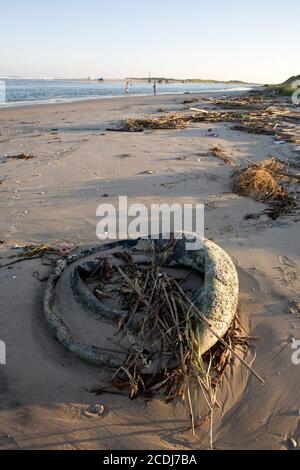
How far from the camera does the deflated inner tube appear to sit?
302 cm

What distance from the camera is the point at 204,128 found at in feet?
42.3

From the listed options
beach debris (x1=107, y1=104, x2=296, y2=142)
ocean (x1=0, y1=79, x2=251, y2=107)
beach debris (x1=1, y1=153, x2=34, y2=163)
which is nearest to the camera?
beach debris (x1=1, y1=153, x2=34, y2=163)

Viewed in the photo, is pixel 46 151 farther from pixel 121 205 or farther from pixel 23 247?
pixel 23 247

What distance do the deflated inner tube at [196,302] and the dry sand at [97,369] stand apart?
11 cm

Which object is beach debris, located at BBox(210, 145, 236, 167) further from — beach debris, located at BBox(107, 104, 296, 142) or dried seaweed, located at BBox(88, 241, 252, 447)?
dried seaweed, located at BBox(88, 241, 252, 447)

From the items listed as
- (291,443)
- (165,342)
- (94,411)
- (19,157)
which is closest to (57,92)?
(19,157)

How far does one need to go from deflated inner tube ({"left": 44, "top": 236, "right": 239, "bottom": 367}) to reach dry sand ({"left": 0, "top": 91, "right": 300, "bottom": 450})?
4.5 inches

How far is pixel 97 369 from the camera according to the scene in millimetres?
2990

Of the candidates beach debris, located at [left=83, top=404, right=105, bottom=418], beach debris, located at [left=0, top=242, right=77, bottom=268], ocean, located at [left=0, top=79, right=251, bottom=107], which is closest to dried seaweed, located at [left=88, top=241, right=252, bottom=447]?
beach debris, located at [left=83, top=404, right=105, bottom=418]

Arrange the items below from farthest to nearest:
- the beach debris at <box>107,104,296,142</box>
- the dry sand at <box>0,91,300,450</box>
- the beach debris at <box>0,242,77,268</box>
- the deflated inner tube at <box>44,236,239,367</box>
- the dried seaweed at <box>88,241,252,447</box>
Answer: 1. the beach debris at <box>107,104,296,142</box>
2. the beach debris at <box>0,242,77,268</box>
3. the deflated inner tube at <box>44,236,239,367</box>
4. the dried seaweed at <box>88,241,252,447</box>
5. the dry sand at <box>0,91,300,450</box>

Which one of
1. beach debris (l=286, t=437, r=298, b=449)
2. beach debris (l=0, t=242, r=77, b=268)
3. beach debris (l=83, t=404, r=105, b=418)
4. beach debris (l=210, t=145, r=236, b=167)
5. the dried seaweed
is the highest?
beach debris (l=210, t=145, r=236, b=167)

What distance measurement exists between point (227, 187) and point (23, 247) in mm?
3724

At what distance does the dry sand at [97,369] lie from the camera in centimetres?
254
